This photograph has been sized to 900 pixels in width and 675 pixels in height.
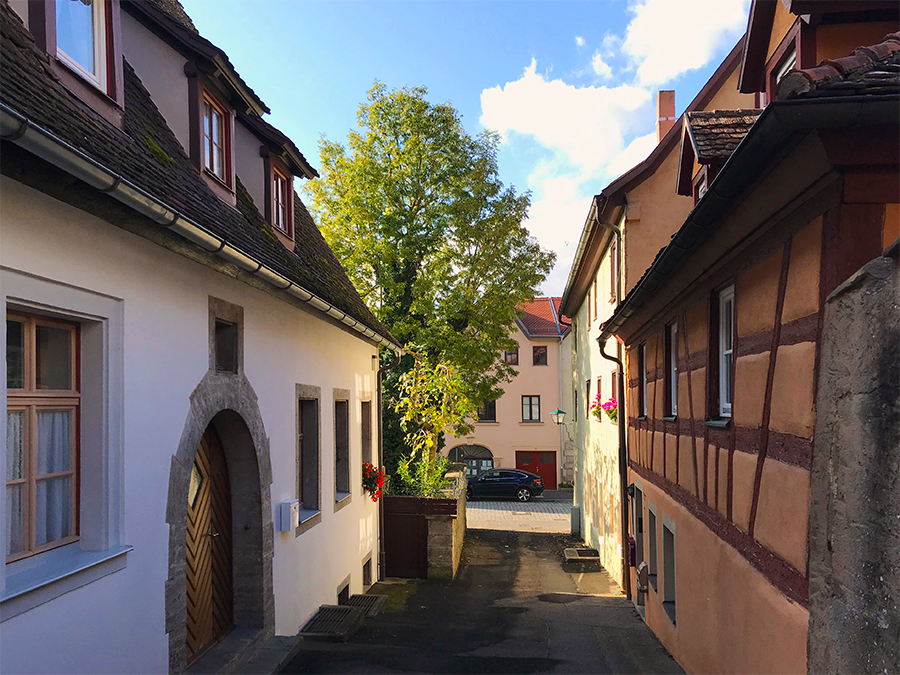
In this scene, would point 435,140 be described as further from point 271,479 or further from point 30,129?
point 30,129

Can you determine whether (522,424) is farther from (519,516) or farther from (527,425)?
(519,516)

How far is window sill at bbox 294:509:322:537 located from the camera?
28.9 feet

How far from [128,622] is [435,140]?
57.2 feet

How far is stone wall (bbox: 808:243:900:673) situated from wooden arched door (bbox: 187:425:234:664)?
5005mm

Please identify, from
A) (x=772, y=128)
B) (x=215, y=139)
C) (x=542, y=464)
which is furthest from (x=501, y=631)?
(x=542, y=464)

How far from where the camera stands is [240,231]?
7.12 m

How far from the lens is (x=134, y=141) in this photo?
545 centimetres

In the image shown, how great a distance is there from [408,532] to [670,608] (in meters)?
7.09

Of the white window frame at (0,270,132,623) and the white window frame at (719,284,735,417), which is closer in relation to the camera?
the white window frame at (0,270,132,623)

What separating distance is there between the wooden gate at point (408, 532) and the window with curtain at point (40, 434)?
10.7 m

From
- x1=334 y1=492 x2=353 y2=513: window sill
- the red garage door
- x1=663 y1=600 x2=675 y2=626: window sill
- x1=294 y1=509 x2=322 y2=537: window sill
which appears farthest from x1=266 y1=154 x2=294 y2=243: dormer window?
the red garage door

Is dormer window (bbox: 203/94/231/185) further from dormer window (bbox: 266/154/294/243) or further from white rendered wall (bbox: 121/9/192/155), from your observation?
dormer window (bbox: 266/154/294/243)

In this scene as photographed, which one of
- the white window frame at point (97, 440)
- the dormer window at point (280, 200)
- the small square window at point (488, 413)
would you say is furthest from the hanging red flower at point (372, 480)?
the small square window at point (488, 413)

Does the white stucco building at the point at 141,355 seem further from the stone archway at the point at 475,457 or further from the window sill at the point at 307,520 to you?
the stone archway at the point at 475,457
